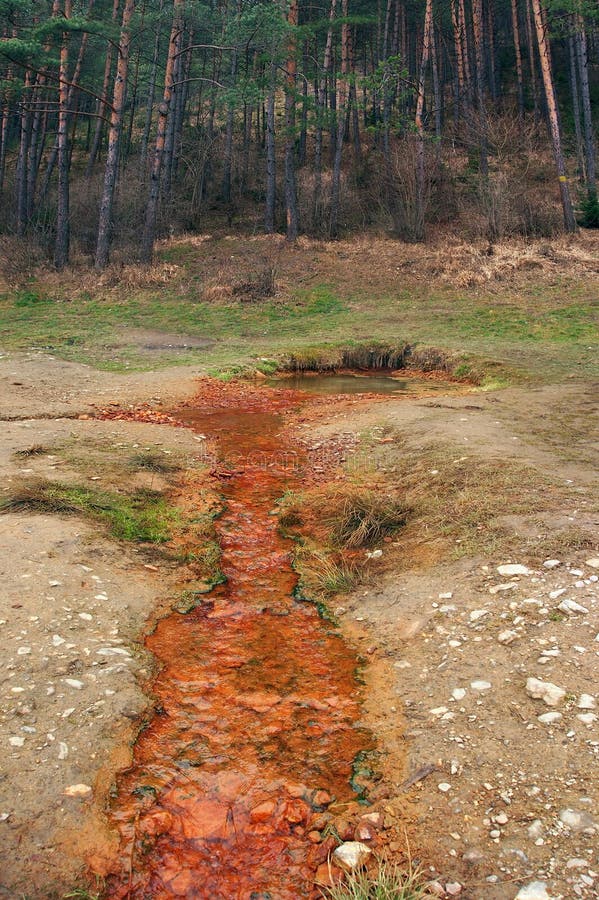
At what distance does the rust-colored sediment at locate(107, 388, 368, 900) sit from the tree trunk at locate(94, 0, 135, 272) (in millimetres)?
18682

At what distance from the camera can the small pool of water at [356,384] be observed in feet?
40.8

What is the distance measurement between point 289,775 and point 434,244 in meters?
22.0

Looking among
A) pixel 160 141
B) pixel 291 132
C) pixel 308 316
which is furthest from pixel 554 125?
pixel 160 141

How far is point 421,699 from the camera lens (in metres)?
3.73

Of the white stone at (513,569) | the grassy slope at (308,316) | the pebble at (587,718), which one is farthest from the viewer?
the grassy slope at (308,316)

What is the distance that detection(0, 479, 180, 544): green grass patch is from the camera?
5719 millimetres

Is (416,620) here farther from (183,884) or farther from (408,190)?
(408,190)

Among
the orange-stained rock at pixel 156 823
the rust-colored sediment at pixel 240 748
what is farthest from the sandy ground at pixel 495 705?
the orange-stained rock at pixel 156 823

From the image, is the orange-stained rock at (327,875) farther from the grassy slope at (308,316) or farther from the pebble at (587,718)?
the grassy slope at (308,316)

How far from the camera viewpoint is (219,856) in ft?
9.20

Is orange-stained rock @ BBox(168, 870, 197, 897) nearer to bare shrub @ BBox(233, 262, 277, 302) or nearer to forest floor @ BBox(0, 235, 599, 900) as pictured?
forest floor @ BBox(0, 235, 599, 900)

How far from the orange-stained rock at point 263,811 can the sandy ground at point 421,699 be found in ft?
1.64

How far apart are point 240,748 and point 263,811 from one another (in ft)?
1.47

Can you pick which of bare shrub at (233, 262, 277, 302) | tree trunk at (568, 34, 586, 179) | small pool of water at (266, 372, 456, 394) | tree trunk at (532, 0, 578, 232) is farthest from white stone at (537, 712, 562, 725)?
tree trunk at (568, 34, 586, 179)
